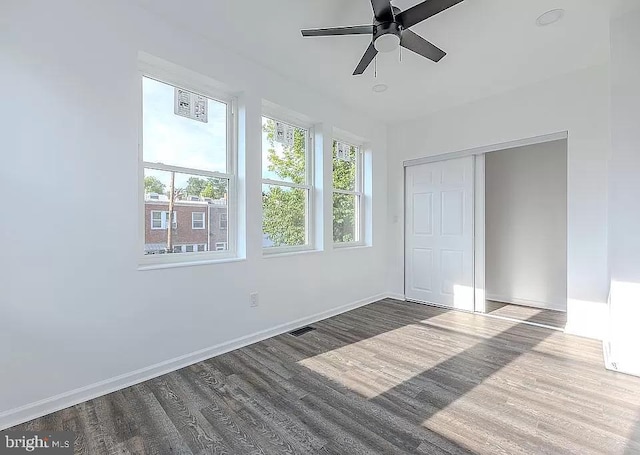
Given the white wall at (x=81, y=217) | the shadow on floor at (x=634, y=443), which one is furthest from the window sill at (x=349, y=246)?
the shadow on floor at (x=634, y=443)

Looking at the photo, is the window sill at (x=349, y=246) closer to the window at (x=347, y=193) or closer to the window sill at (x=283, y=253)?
the window at (x=347, y=193)

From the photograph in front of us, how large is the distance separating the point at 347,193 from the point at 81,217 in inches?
121

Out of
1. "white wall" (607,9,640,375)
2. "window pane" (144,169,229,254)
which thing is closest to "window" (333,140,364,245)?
"window pane" (144,169,229,254)

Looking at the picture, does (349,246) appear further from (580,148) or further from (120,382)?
(120,382)

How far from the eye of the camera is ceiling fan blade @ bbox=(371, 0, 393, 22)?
1774 millimetres

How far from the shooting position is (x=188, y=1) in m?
2.21

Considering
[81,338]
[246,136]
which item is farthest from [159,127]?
[81,338]

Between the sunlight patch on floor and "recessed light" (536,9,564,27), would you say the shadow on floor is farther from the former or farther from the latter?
"recessed light" (536,9,564,27)

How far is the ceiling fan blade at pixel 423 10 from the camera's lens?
1.76 meters

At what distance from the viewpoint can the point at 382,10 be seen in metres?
1.83

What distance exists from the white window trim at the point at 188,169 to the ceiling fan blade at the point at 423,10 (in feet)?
5.59

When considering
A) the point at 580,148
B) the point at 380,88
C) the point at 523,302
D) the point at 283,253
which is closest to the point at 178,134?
the point at 283,253

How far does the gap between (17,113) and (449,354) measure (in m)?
3.54

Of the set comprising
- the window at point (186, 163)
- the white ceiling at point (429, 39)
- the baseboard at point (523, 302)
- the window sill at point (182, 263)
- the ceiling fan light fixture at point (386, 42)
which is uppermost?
the white ceiling at point (429, 39)
